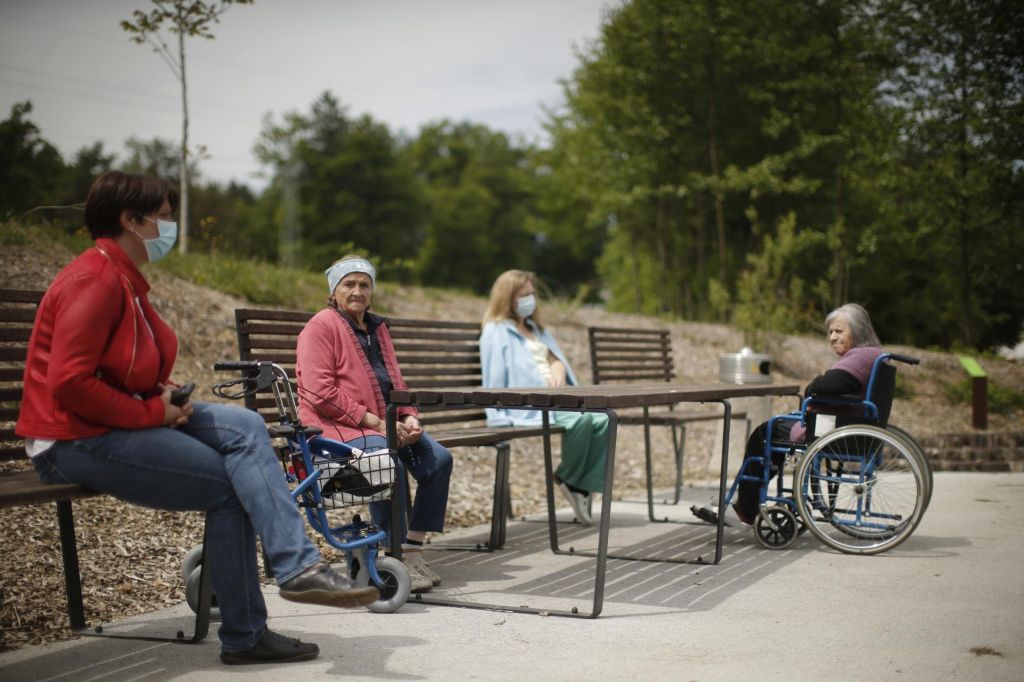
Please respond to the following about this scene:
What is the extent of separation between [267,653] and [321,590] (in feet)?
1.35

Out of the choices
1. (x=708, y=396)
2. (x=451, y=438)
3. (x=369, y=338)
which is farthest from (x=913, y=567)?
(x=369, y=338)

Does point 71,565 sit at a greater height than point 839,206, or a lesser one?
Answer: lesser

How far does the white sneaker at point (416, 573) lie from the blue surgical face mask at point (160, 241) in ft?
5.98

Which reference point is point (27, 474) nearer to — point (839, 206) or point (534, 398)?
point (534, 398)

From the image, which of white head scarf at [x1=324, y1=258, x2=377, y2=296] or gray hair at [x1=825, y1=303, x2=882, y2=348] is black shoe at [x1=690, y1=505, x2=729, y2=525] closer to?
gray hair at [x1=825, y1=303, x2=882, y2=348]

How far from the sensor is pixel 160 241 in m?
3.41

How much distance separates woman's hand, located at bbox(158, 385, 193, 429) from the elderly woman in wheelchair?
10.9ft

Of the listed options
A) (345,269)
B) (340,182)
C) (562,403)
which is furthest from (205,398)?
(340,182)

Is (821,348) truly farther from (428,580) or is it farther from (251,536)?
(251,536)

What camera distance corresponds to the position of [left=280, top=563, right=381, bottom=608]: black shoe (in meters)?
3.26

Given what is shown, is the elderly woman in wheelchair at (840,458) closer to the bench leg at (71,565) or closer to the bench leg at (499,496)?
the bench leg at (499,496)

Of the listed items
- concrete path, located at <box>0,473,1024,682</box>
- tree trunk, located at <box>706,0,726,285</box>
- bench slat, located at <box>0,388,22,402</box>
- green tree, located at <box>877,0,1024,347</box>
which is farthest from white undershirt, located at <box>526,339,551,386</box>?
tree trunk, located at <box>706,0,726,285</box>

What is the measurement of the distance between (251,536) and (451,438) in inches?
75.1

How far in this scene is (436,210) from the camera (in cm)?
6306
